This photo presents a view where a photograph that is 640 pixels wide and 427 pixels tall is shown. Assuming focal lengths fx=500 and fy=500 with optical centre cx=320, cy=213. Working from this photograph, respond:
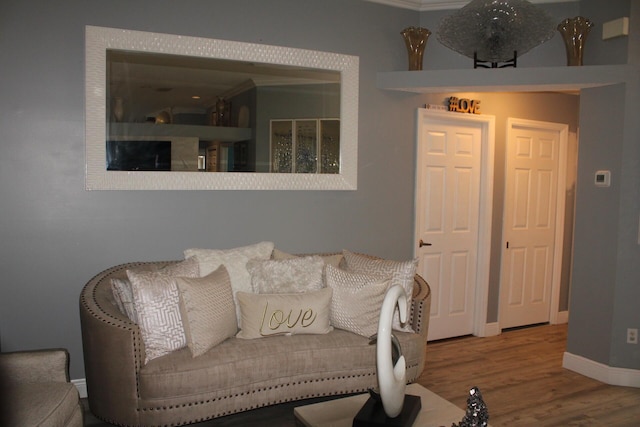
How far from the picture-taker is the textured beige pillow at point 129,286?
278cm

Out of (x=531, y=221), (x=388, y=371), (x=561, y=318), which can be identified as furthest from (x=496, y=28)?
(x=561, y=318)

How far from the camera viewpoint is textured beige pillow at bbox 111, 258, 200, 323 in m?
2.78

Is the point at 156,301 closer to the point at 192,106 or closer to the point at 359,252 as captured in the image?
the point at 192,106

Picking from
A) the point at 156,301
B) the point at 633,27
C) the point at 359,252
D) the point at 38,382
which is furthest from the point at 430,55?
the point at 38,382

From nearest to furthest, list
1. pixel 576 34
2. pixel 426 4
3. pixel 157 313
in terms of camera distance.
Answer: pixel 157 313
pixel 576 34
pixel 426 4

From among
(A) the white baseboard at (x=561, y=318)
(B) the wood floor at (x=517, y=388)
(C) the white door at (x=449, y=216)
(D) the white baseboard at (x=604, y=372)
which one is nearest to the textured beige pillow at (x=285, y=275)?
(B) the wood floor at (x=517, y=388)

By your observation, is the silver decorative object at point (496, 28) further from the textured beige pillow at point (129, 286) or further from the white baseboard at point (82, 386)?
the white baseboard at point (82, 386)

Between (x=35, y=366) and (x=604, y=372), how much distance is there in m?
3.67

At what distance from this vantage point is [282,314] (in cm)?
295

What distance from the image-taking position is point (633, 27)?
355 cm

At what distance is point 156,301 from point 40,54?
5.56ft

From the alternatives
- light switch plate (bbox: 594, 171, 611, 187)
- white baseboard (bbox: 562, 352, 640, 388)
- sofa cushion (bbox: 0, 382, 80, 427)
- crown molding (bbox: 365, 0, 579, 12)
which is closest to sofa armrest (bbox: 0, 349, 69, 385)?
sofa cushion (bbox: 0, 382, 80, 427)

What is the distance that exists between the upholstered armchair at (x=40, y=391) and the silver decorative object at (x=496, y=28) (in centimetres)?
238

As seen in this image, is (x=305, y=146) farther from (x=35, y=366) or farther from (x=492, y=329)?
(x=492, y=329)
